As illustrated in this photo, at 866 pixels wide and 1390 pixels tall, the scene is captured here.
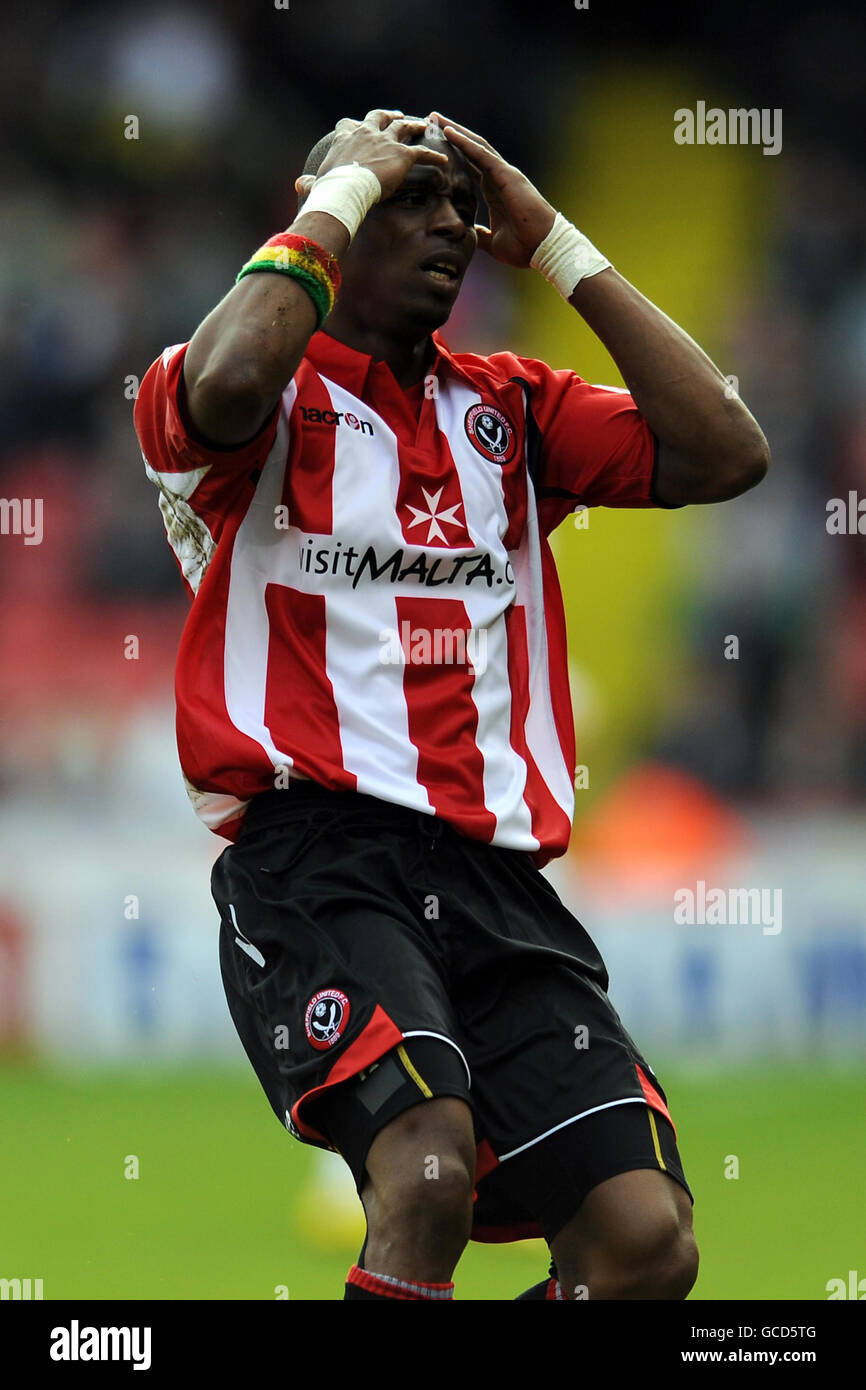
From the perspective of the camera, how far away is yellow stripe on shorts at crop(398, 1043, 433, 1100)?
292 cm

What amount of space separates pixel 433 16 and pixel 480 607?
1002 cm

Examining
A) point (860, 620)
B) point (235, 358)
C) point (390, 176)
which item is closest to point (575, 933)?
point (235, 358)

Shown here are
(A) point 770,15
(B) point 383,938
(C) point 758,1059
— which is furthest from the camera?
(A) point 770,15

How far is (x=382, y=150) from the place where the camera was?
11.4 ft

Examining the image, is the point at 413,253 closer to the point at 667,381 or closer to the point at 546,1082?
the point at 667,381

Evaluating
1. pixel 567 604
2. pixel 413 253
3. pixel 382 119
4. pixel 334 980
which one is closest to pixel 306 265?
pixel 413 253

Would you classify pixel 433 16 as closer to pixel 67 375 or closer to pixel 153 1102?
pixel 67 375

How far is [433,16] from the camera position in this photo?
1248 cm

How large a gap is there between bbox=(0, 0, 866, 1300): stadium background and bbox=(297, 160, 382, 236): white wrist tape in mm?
3157

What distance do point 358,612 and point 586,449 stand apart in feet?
2.20

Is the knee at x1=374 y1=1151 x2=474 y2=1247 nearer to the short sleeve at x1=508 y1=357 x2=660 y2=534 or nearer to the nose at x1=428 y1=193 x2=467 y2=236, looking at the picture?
the short sleeve at x1=508 y1=357 x2=660 y2=534

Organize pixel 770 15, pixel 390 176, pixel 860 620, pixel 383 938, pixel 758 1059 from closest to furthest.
Result: pixel 383 938 → pixel 390 176 → pixel 758 1059 → pixel 860 620 → pixel 770 15

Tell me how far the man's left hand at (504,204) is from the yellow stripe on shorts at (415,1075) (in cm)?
161

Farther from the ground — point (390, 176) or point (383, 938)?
point (390, 176)
